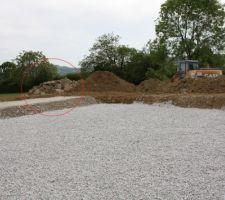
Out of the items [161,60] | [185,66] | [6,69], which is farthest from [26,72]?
[185,66]

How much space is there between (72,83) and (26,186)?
73.2ft

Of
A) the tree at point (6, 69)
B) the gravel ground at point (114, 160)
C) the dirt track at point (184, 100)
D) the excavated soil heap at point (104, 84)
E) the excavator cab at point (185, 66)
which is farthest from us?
the tree at point (6, 69)

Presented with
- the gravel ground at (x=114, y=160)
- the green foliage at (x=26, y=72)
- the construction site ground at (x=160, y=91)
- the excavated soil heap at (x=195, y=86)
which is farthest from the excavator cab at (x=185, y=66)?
the gravel ground at (x=114, y=160)

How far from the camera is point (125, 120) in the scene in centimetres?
1076

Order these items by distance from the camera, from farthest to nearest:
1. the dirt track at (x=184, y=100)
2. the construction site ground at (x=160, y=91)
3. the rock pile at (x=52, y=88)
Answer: the rock pile at (x=52, y=88), the construction site ground at (x=160, y=91), the dirt track at (x=184, y=100)

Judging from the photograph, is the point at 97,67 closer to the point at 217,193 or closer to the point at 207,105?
the point at 207,105

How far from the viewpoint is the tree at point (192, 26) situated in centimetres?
3400

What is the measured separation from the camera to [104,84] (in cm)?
2305

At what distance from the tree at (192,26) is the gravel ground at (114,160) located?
83.3ft

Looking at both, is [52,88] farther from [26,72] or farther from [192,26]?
[192,26]

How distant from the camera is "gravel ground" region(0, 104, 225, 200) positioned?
168 inches

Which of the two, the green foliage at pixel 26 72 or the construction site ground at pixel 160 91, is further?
the green foliage at pixel 26 72

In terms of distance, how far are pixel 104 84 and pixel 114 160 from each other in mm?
17402

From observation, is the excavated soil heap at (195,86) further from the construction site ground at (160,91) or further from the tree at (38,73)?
the tree at (38,73)
